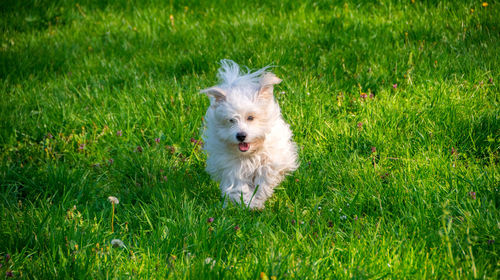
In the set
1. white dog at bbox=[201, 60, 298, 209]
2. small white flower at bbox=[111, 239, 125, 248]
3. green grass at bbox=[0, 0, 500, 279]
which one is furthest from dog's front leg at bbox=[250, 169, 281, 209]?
small white flower at bbox=[111, 239, 125, 248]

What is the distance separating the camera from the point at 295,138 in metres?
4.38

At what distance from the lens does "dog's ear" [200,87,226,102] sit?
3.91m

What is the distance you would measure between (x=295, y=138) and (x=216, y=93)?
2.95ft

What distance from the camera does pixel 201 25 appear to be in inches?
264

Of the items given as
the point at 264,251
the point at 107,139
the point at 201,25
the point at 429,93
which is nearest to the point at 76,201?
Answer: the point at 107,139

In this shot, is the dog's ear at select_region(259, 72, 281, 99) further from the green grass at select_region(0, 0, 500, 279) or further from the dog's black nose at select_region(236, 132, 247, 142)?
the green grass at select_region(0, 0, 500, 279)

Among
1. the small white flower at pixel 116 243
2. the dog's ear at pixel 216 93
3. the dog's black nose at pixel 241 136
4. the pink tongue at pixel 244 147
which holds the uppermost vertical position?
the dog's ear at pixel 216 93

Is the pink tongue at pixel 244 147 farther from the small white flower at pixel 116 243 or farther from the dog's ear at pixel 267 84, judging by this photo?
the small white flower at pixel 116 243

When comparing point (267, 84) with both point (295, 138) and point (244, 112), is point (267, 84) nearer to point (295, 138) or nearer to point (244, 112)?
point (244, 112)

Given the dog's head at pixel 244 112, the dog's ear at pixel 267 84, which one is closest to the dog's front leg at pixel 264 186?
the dog's head at pixel 244 112

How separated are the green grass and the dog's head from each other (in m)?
0.46

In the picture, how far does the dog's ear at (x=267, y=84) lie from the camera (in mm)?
3869

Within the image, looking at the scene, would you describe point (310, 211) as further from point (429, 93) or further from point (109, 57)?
point (109, 57)

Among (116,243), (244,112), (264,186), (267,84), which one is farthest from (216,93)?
(116,243)
